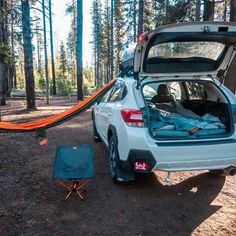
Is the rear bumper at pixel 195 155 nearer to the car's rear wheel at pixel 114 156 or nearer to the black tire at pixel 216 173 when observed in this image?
the car's rear wheel at pixel 114 156

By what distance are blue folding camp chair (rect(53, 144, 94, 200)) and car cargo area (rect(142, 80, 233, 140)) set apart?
1103 mm

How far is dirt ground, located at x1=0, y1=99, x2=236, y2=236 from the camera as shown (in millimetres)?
3943

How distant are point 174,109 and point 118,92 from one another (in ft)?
3.68

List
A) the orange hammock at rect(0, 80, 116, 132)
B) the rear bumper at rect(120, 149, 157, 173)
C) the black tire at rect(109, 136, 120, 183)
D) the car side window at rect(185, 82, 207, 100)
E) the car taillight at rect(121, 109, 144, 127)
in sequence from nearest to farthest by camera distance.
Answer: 1. the rear bumper at rect(120, 149, 157, 173)
2. the car taillight at rect(121, 109, 144, 127)
3. the black tire at rect(109, 136, 120, 183)
4. the orange hammock at rect(0, 80, 116, 132)
5. the car side window at rect(185, 82, 207, 100)

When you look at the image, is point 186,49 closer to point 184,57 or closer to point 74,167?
point 184,57

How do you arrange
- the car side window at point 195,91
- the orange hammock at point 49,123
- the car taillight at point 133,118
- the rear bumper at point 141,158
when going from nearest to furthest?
1. the rear bumper at point 141,158
2. the car taillight at point 133,118
3. the orange hammock at point 49,123
4. the car side window at point 195,91

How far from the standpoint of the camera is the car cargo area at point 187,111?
193 inches

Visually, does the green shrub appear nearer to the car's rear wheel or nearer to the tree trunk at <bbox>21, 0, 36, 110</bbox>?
the tree trunk at <bbox>21, 0, 36, 110</bbox>

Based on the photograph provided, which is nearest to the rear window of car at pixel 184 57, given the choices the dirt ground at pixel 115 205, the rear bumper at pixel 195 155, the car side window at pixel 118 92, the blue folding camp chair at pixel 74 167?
the car side window at pixel 118 92

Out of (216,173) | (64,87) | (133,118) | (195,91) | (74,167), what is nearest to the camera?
(133,118)

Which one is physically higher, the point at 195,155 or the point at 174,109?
the point at 174,109

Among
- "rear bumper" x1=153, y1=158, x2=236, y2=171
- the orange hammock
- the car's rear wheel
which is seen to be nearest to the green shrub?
the orange hammock

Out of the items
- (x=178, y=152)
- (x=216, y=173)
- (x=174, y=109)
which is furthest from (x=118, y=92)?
(x=216, y=173)

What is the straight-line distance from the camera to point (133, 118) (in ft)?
15.4
